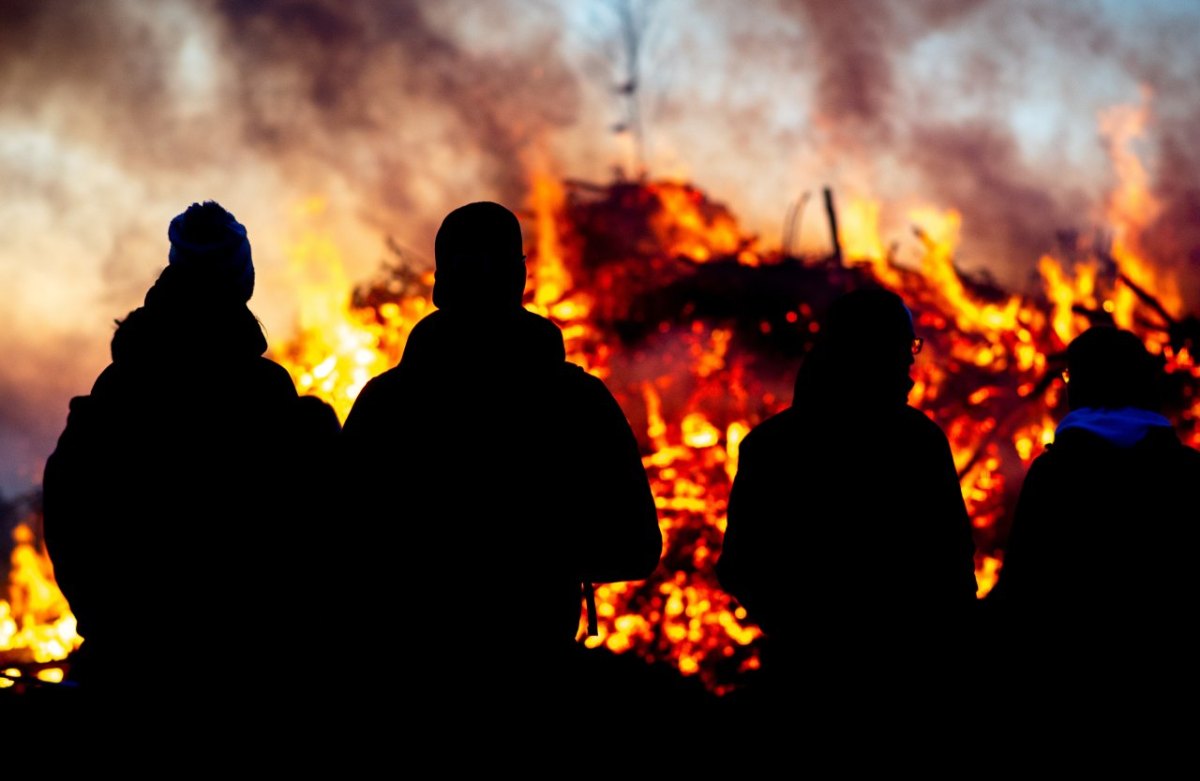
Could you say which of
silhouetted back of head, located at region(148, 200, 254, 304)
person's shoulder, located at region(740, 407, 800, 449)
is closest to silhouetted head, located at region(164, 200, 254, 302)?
silhouetted back of head, located at region(148, 200, 254, 304)

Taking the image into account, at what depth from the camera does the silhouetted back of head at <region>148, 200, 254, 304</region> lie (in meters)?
2.55

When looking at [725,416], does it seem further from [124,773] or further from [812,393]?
[124,773]

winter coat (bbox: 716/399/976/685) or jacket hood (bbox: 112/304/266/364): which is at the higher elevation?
jacket hood (bbox: 112/304/266/364)

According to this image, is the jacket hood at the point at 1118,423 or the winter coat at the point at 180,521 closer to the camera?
the winter coat at the point at 180,521

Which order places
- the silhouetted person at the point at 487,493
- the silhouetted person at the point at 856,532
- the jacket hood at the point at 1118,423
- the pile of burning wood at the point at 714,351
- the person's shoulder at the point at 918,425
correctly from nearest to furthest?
the silhouetted person at the point at 487,493 < the silhouetted person at the point at 856,532 < the person's shoulder at the point at 918,425 < the jacket hood at the point at 1118,423 < the pile of burning wood at the point at 714,351

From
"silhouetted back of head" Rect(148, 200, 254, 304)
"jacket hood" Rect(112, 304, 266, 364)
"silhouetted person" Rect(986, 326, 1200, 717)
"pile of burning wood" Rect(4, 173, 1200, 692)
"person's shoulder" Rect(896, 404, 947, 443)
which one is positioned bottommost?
"silhouetted person" Rect(986, 326, 1200, 717)

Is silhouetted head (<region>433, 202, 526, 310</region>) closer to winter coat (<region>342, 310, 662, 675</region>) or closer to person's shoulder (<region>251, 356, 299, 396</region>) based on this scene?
winter coat (<region>342, 310, 662, 675</region>)

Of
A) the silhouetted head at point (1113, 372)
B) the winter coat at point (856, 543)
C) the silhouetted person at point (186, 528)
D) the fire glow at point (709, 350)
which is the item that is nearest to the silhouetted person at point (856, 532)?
the winter coat at point (856, 543)

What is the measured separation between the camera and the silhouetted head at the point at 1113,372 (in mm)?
3188

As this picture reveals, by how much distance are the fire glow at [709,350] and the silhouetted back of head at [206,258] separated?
600cm

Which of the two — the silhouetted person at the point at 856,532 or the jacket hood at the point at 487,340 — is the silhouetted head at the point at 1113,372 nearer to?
the silhouetted person at the point at 856,532

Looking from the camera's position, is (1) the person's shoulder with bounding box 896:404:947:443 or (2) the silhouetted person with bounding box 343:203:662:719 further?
(1) the person's shoulder with bounding box 896:404:947:443

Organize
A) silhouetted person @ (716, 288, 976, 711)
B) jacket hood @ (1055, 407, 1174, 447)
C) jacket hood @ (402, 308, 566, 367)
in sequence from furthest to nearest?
1. jacket hood @ (1055, 407, 1174, 447)
2. silhouetted person @ (716, 288, 976, 711)
3. jacket hood @ (402, 308, 566, 367)

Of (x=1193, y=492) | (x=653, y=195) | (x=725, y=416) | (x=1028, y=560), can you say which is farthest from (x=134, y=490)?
(x=653, y=195)
